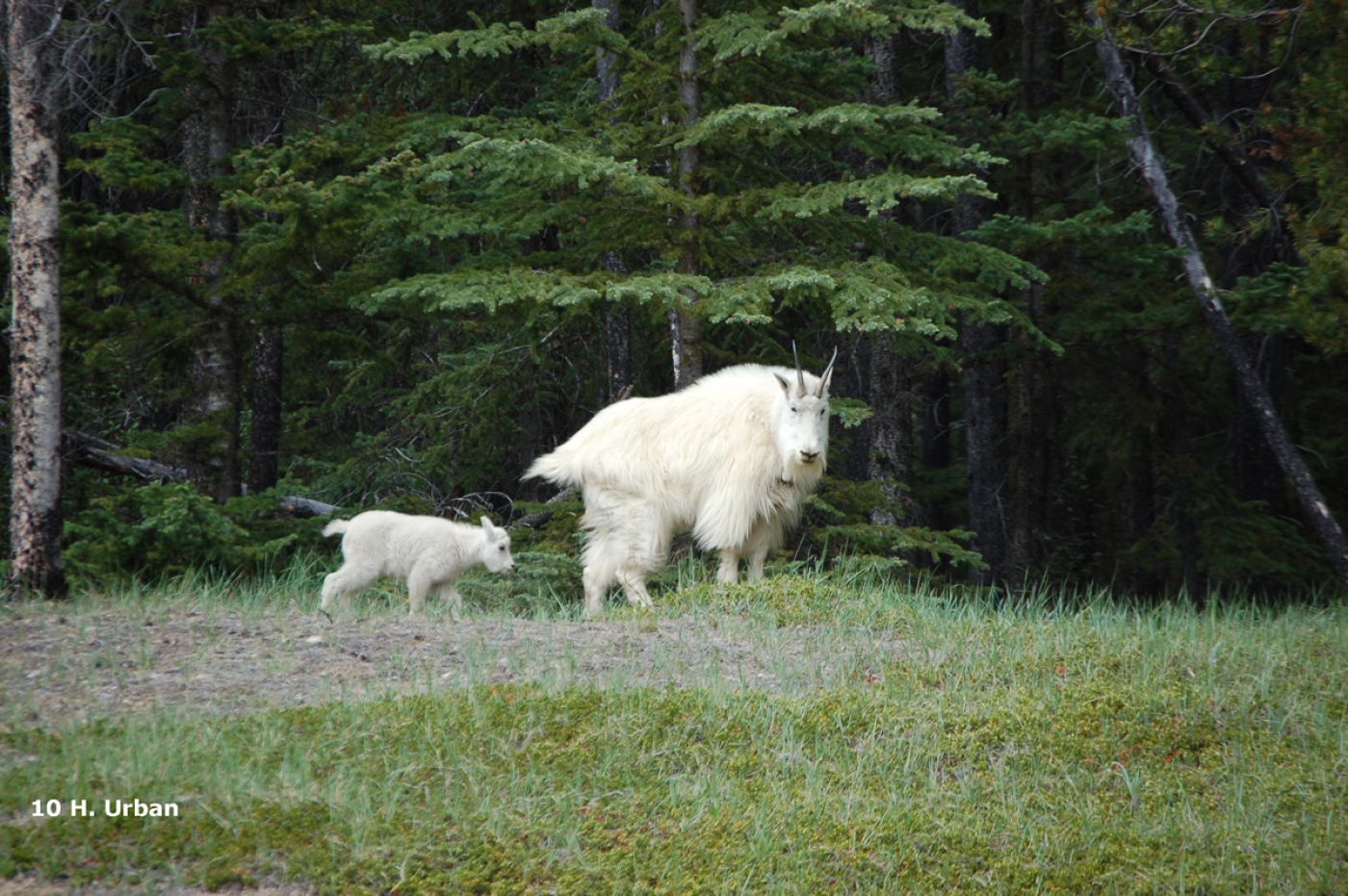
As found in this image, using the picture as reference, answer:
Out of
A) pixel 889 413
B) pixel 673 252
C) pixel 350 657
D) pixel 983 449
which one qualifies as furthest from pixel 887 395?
pixel 350 657

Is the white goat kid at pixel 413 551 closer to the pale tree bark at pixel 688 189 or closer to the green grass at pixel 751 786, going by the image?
the pale tree bark at pixel 688 189

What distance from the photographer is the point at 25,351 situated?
364 inches

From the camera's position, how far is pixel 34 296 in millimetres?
9188

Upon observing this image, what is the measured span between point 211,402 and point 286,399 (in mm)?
8494

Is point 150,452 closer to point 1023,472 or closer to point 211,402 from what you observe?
point 211,402

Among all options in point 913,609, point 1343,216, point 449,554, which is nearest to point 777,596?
point 913,609

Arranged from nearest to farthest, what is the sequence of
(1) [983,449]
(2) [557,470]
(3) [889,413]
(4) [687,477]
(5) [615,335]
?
(4) [687,477], (2) [557,470], (3) [889,413], (5) [615,335], (1) [983,449]

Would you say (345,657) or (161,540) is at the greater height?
(161,540)

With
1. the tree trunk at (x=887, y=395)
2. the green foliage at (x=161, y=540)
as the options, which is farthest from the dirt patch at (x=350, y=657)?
the tree trunk at (x=887, y=395)

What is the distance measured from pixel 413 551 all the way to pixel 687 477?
88.7 inches

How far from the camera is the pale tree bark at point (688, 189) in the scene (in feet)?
37.2

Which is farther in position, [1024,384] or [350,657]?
[1024,384]

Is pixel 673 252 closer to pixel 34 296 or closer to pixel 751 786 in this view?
pixel 34 296

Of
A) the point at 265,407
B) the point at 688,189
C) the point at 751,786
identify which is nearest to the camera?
the point at 751,786
